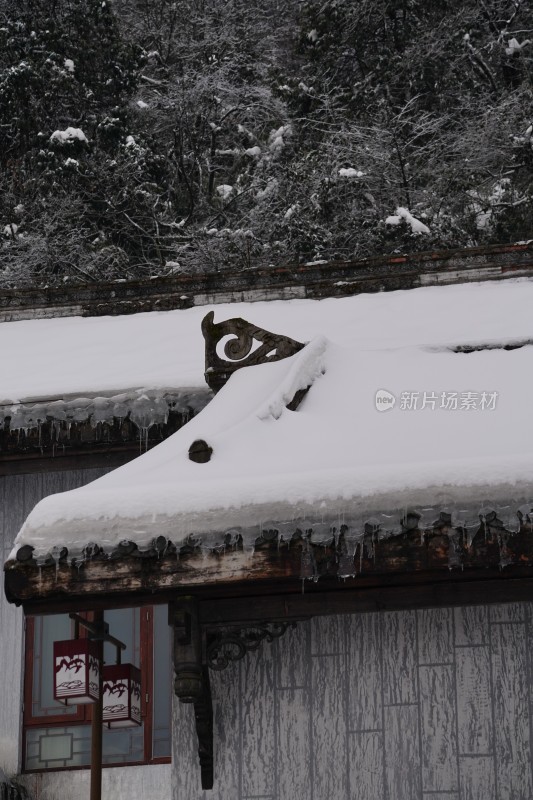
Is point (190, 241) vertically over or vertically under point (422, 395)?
over

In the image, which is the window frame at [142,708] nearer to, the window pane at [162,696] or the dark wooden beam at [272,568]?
the window pane at [162,696]

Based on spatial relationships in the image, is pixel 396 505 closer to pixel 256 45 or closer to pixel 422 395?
pixel 422 395

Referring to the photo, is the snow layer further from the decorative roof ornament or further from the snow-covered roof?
the decorative roof ornament

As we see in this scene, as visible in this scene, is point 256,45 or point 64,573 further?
point 256,45

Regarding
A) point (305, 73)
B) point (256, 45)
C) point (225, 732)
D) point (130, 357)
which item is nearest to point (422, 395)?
point (225, 732)

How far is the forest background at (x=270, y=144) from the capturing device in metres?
21.6

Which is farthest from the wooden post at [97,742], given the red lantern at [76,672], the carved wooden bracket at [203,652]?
the carved wooden bracket at [203,652]

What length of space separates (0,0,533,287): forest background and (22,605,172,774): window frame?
41.9ft

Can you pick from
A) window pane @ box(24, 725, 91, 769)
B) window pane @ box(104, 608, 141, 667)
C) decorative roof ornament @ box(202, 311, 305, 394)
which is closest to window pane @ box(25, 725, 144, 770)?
window pane @ box(24, 725, 91, 769)

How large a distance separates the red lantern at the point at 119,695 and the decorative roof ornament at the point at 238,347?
77.7 inches

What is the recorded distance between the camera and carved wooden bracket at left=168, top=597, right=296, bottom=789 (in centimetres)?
682

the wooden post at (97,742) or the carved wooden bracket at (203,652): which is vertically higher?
the carved wooden bracket at (203,652)

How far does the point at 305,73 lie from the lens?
81.3 ft

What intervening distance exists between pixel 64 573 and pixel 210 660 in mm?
1169
